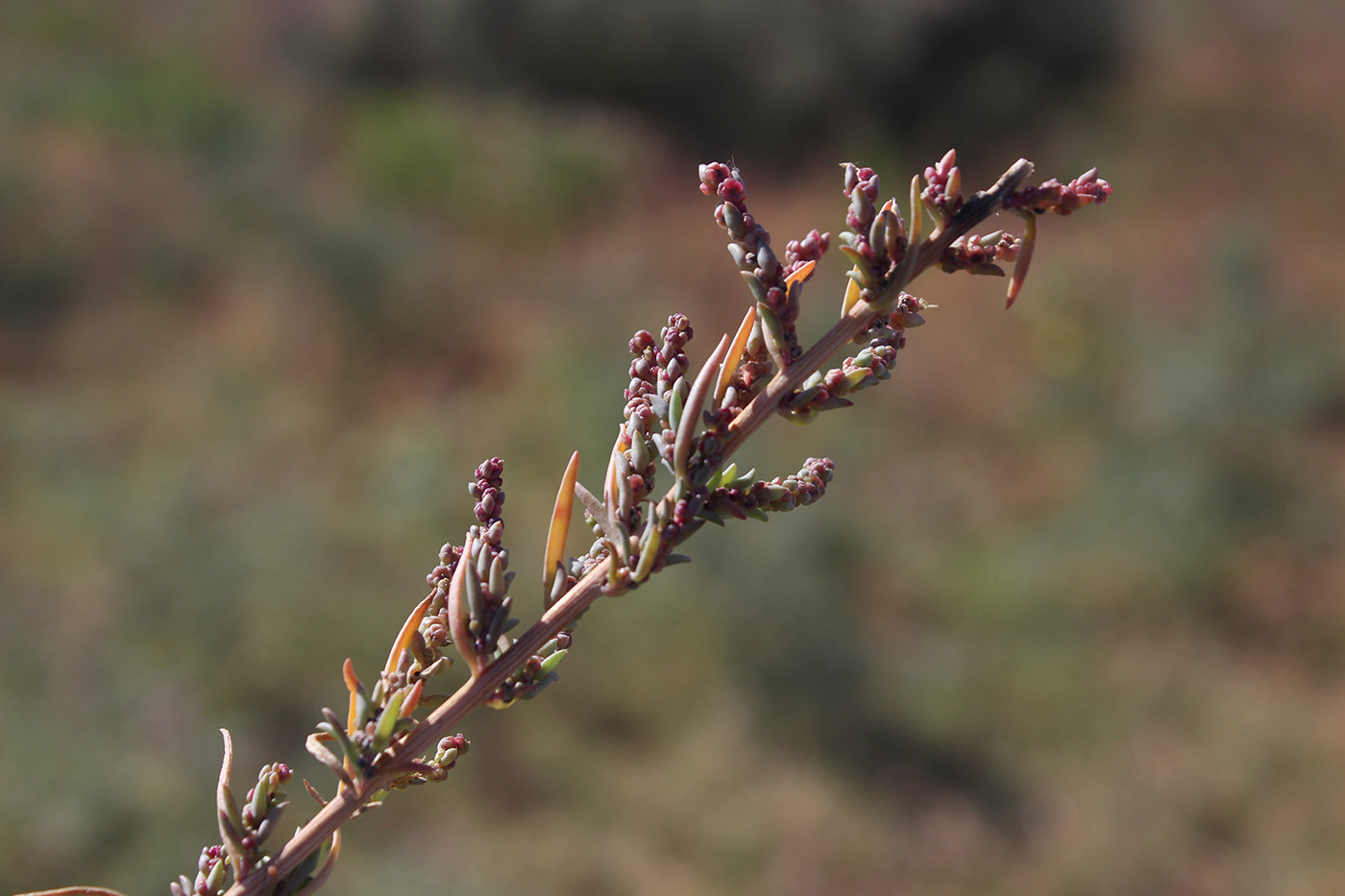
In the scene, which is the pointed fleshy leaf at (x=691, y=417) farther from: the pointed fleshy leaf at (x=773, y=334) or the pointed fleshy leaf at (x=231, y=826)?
the pointed fleshy leaf at (x=231, y=826)

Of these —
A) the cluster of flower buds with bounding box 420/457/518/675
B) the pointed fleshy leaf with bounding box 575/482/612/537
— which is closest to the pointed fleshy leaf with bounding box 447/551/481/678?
the cluster of flower buds with bounding box 420/457/518/675

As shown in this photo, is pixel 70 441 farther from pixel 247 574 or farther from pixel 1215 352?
pixel 1215 352

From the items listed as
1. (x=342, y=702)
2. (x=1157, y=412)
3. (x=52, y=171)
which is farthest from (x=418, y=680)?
(x=52, y=171)

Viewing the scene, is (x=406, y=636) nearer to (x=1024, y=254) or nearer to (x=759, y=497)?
(x=759, y=497)

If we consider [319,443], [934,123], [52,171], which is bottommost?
[319,443]

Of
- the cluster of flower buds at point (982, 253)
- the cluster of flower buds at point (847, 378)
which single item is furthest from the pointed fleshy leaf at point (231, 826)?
the cluster of flower buds at point (982, 253)

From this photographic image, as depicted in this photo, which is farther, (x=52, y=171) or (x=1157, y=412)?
(x=52, y=171)
